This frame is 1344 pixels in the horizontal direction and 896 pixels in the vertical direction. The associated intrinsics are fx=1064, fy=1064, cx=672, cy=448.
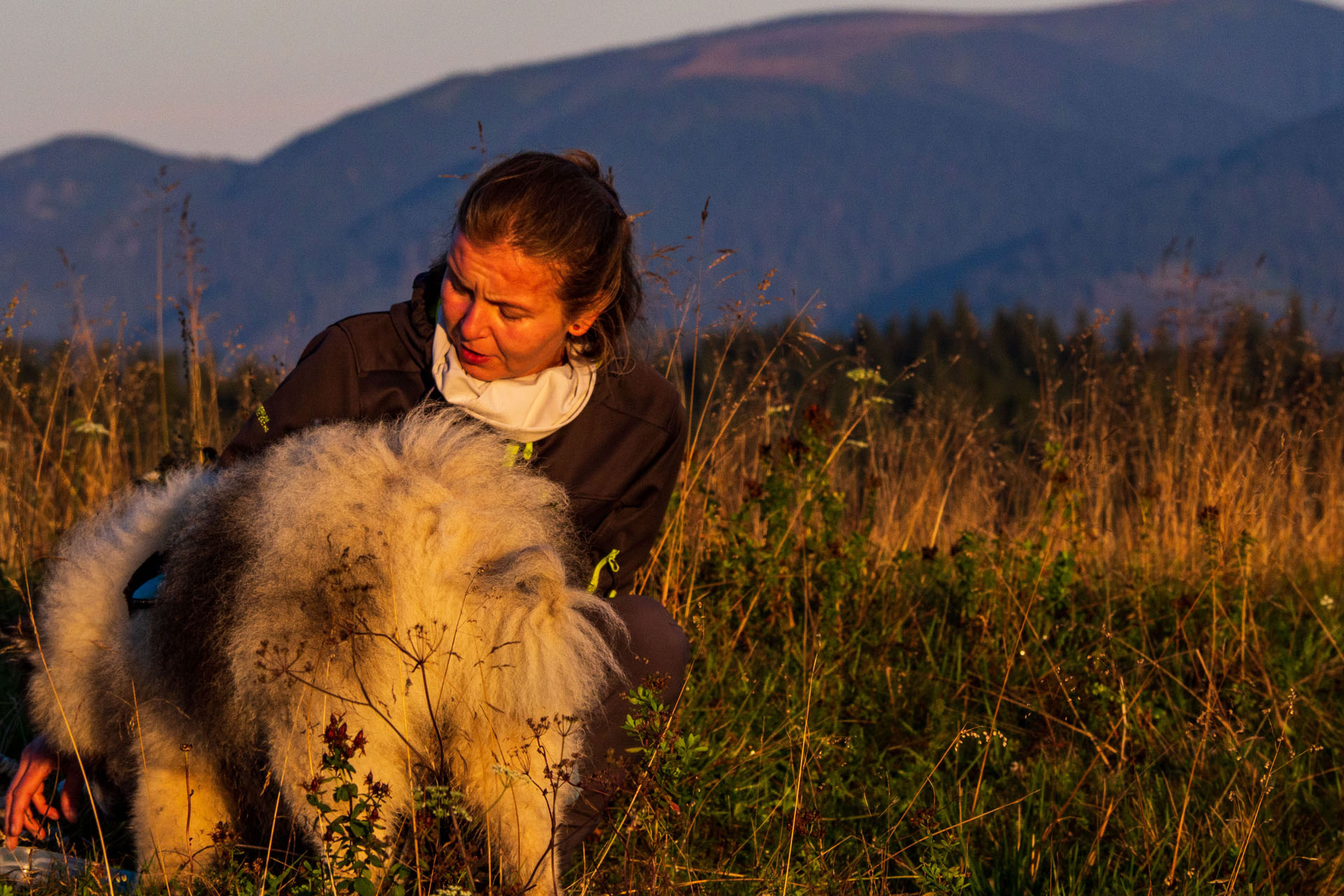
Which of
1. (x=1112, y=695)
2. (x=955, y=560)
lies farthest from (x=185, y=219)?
(x=1112, y=695)

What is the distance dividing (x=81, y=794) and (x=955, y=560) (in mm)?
2854

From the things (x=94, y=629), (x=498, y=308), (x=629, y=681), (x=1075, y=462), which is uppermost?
(x=498, y=308)

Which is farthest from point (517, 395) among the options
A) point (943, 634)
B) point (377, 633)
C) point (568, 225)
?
point (943, 634)

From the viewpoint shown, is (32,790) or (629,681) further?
(32,790)

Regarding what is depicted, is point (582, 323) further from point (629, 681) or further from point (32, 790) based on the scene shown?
point (32, 790)

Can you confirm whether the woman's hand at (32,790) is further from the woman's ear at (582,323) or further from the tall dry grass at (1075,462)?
the tall dry grass at (1075,462)

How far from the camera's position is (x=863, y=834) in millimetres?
2969

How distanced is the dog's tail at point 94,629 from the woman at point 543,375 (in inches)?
6.5

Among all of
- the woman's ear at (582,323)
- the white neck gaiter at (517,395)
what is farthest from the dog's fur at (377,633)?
the woman's ear at (582,323)

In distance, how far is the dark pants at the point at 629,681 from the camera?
260 cm

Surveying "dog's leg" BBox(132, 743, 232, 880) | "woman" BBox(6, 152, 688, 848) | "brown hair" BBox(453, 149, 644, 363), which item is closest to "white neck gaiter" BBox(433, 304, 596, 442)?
"woman" BBox(6, 152, 688, 848)

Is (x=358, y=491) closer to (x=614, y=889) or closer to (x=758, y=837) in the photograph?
(x=614, y=889)

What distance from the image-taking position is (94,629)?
2428 mm

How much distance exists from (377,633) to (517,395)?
0.88 meters
